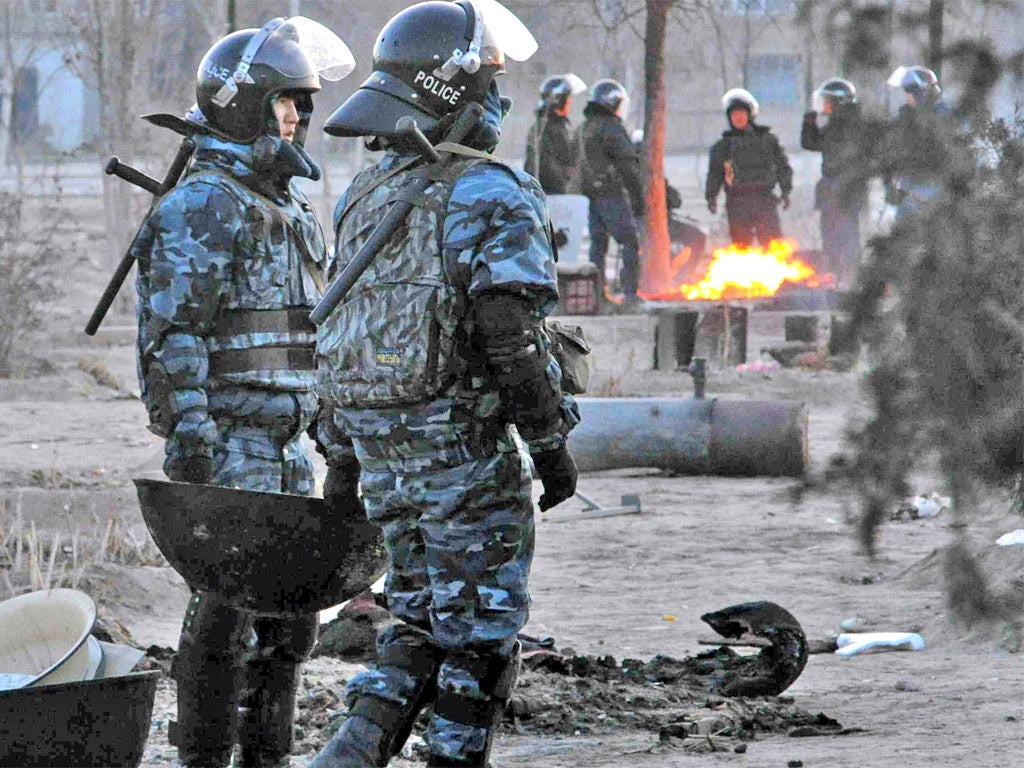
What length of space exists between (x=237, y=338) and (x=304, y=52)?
0.85 metres

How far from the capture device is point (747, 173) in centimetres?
1912

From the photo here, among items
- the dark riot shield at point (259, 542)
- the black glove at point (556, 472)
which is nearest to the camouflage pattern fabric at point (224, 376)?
the dark riot shield at point (259, 542)

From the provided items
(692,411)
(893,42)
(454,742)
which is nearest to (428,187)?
(454,742)

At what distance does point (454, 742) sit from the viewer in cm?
435

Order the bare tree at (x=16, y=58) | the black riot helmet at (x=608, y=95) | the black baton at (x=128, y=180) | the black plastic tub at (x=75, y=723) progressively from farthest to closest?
the bare tree at (x=16, y=58)
the black riot helmet at (x=608, y=95)
the black baton at (x=128, y=180)
the black plastic tub at (x=75, y=723)

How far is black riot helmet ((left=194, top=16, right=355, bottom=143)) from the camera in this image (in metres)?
5.20

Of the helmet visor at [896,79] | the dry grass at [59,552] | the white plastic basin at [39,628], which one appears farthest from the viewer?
the dry grass at [59,552]

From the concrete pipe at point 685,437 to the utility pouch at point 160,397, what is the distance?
553 cm

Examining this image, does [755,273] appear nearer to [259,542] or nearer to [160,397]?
[160,397]

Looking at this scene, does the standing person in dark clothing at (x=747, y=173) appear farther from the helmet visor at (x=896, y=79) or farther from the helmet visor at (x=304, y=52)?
the helmet visor at (x=896, y=79)

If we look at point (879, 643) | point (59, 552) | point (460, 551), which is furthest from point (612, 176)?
point (460, 551)

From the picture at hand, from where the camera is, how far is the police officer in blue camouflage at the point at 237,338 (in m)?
4.93

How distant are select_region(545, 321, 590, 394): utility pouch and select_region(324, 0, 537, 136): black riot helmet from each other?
0.58m

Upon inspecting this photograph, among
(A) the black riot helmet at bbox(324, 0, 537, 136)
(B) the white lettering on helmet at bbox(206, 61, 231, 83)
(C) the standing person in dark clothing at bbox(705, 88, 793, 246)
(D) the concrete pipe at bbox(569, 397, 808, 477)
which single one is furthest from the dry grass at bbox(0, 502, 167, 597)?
(C) the standing person in dark clothing at bbox(705, 88, 793, 246)
